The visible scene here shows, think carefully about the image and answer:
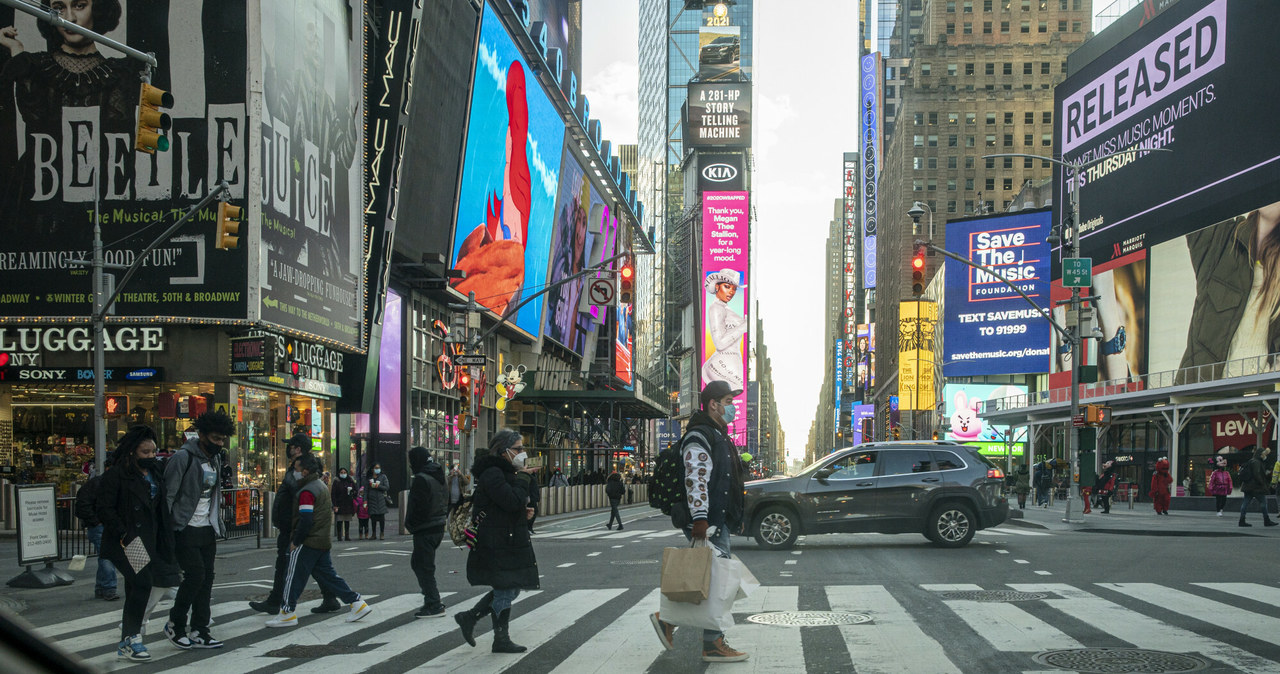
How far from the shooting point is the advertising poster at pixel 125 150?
2561 centimetres

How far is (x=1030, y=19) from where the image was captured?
406 feet

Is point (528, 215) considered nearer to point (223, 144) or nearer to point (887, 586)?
point (223, 144)

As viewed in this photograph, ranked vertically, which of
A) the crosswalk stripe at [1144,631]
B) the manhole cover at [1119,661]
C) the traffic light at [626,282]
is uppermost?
the traffic light at [626,282]

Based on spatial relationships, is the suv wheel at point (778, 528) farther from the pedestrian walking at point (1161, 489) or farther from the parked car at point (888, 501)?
the pedestrian walking at point (1161, 489)

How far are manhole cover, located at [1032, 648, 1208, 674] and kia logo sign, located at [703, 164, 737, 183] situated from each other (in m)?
146

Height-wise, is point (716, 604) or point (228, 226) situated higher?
point (228, 226)

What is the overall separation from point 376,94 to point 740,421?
15788 centimetres

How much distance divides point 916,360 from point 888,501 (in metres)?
89.8

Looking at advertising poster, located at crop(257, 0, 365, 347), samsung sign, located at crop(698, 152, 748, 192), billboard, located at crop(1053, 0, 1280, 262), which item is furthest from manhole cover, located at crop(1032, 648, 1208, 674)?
samsung sign, located at crop(698, 152, 748, 192)

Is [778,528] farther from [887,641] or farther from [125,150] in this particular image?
[125,150]

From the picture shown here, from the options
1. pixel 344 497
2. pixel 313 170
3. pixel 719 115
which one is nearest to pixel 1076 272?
pixel 344 497

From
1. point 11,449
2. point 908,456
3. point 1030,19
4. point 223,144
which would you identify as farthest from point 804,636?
point 1030,19

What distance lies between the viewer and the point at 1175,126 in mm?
48156

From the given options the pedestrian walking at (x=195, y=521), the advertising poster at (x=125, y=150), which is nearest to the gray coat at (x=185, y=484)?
the pedestrian walking at (x=195, y=521)
